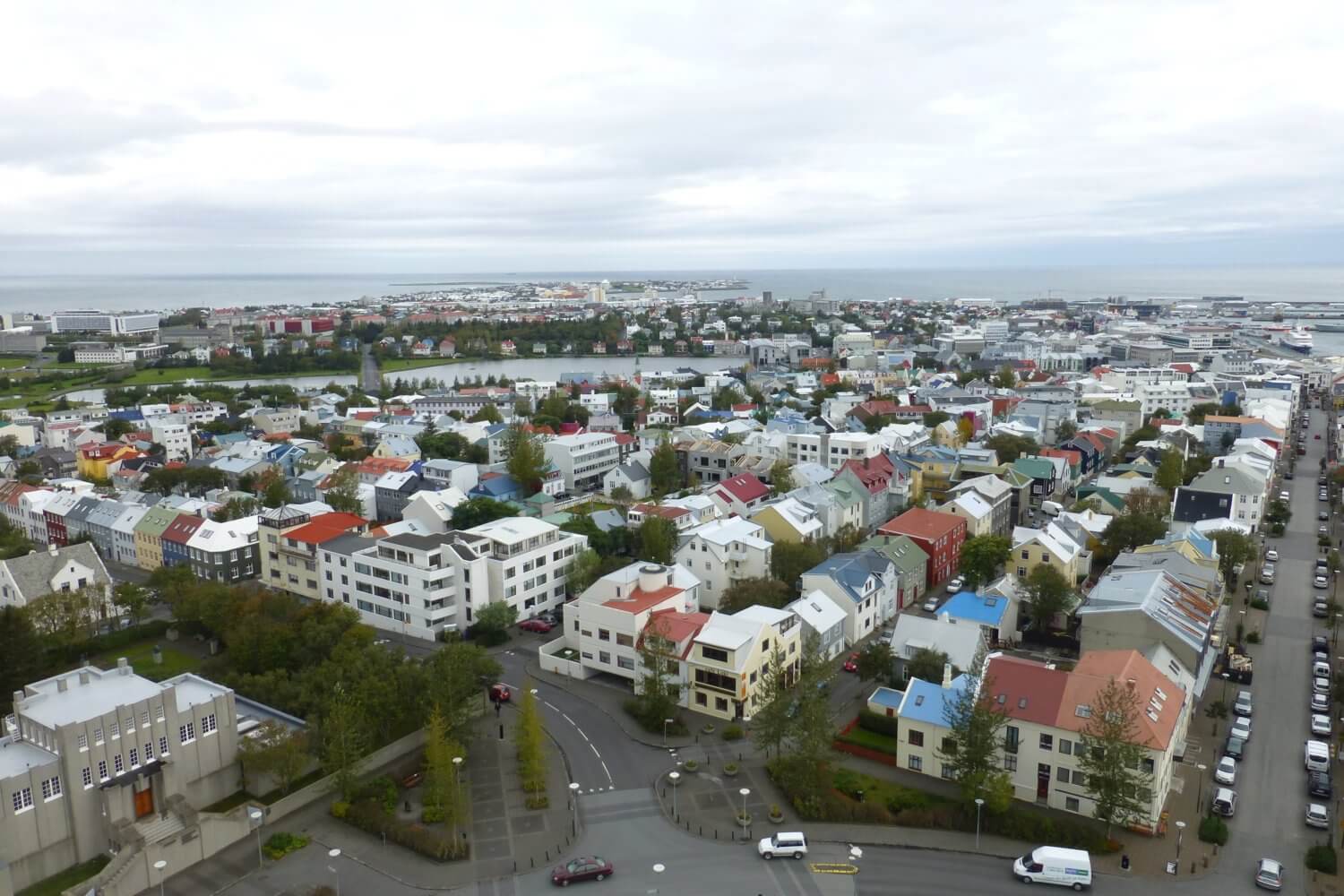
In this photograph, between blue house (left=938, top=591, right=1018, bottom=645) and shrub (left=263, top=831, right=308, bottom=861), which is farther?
blue house (left=938, top=591, right=1018, bottom=645)

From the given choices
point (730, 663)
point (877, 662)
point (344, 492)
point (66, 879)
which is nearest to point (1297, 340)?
point (877, 662)

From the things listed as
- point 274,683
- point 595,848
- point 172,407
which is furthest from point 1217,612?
point 172,407

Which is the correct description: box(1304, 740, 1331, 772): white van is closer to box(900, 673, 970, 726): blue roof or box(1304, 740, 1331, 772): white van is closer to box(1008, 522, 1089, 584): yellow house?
box(900, 673, 970, 726): blue roof

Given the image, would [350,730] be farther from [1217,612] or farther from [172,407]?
[172,407]

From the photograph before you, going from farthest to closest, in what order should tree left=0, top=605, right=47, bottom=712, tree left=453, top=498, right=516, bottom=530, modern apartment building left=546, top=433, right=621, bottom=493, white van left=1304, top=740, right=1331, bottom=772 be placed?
modern apartment building left=546, top=433, right=621, bottom=493
tree left=453, top=498, right=516, bottom=530
tree left=0, top=605, right=47, bottom=712
white van left=1304, top=740, right=1331, bottom=772

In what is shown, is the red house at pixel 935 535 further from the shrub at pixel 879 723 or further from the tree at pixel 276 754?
the tree at pixel 276 754

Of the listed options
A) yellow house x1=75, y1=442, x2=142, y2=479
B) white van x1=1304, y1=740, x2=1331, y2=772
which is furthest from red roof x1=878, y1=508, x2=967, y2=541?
yellow house x1=75, y1=442, x2=142, y2=479
